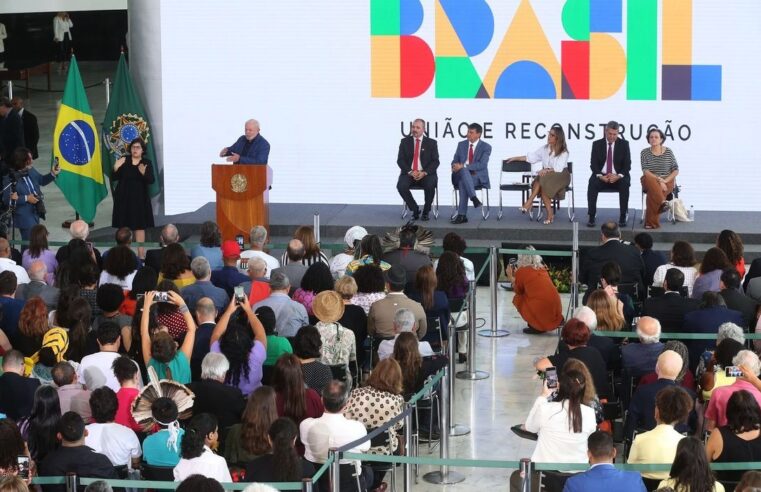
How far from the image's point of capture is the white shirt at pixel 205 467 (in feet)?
21.0

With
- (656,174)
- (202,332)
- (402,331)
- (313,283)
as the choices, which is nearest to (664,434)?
(402,331)

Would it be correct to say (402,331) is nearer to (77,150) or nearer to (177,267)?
(177,267)

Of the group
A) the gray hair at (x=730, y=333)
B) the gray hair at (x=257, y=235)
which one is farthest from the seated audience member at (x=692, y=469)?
the gray hair at (x=257, y=235)

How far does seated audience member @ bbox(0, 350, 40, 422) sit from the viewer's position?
759 centimetres

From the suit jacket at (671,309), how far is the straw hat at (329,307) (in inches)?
88.3

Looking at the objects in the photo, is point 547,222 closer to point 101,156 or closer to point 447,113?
point 447,113

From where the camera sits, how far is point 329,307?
8.75m

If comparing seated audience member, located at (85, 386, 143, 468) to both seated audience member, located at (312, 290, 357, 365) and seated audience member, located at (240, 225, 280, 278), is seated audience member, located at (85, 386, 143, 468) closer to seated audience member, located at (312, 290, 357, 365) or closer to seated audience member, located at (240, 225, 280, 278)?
seated audience member, located at (312, 290, 357, 365)

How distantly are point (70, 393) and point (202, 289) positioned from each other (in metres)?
2.18

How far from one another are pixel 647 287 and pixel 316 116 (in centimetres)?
606

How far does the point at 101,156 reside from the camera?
15562 millimetres

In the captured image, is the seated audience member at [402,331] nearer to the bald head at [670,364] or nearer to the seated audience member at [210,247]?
the bald head at [670,364]

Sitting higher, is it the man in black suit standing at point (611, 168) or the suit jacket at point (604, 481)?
the man in black suit standing at point (611, 168)

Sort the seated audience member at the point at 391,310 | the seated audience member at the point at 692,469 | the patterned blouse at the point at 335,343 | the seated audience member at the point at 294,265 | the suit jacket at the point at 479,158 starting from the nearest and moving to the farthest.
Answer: the seated audience member at the point at 692,469, the patterned blouse at the point at 335,343, the seated audience member at the point at 391,310, the seated audience member at the point at 294,265, the suit jacket at the point at 479,158
